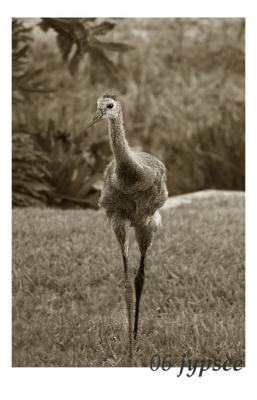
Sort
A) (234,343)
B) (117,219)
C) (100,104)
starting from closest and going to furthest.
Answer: (100,104) → (117,219) → (234,343)

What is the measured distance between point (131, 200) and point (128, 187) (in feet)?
0.39

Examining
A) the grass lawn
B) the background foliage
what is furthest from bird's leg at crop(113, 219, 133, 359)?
the background foliage

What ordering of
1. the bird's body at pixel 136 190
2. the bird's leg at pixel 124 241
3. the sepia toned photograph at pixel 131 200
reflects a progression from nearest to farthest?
the bird's body at pixel 136 190 < the bird's leg at pixel 124 241 < the sepia toned photograph at pixel 131 200

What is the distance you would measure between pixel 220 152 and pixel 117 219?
A: 414cm

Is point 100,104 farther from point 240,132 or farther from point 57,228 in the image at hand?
point 240,132

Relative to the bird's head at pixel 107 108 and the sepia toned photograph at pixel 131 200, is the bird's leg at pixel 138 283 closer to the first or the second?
the sepia toned photograph at pixel 131 200

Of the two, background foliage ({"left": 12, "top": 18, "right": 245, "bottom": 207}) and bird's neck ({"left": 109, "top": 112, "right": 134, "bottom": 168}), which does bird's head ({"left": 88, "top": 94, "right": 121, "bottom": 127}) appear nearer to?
bird's neck ({"left": 109, "top": 112, "right": 134, "bottom": 168})

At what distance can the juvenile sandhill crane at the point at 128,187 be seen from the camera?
10.5ft

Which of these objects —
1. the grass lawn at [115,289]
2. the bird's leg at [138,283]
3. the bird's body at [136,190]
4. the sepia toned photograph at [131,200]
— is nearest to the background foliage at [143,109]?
the sepia toned photograph at [131,200]

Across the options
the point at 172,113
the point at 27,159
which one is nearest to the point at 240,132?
the point at 172,113

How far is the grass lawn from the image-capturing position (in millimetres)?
4090

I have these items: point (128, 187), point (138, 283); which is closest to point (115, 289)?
point (138, 283)

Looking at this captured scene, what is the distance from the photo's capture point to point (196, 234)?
5.71 metres

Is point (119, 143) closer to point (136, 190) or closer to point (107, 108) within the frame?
point (107, 108)
